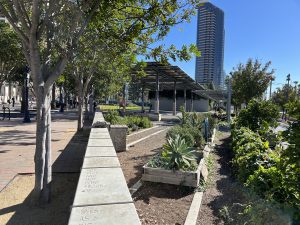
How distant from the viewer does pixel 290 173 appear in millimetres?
3965

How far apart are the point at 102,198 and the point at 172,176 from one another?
10.3 ft

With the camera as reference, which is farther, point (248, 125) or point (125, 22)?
point (248, 125)

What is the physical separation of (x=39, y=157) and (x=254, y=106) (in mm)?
9718

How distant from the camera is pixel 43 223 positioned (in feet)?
16.7

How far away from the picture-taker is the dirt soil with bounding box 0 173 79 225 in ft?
17.1

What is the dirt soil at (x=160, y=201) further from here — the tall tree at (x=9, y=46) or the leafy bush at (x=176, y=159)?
the tall tree at (x=9, y=46)

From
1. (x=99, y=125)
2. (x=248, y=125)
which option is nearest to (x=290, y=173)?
(x=99, y=125)

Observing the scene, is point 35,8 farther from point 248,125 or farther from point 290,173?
point 248,125

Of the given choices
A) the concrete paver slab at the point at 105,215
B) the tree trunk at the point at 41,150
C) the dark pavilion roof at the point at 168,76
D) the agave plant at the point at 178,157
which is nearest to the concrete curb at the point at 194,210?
the agave plant at the point at 178,157

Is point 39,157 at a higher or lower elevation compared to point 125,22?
lower

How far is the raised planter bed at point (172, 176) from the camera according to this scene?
620 centimetres

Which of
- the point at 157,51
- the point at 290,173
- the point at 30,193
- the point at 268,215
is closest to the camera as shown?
the point at 268,215

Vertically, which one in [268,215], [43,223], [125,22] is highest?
[125,22]

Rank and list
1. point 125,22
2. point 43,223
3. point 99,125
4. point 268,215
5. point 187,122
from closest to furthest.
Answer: point 268,215 < point 43,223 < point 125,22 < point 99,125 < point 187,122
